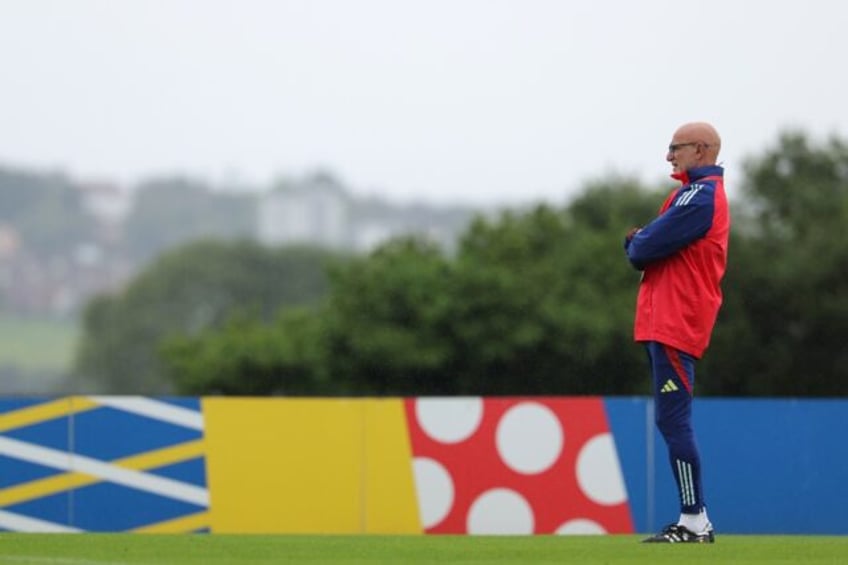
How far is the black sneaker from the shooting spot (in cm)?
994

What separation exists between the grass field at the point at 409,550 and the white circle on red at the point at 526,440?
500 cm

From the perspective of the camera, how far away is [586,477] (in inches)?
627

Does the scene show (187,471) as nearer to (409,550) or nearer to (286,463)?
(286,463)

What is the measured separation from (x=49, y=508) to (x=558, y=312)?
139 ft

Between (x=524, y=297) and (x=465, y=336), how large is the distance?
2427 millimetres

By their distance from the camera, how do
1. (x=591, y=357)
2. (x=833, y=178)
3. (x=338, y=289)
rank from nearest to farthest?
(x=591, y=357)
(x=338, y=289)
(x=833, y=178)

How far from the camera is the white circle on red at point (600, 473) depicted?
1590cm

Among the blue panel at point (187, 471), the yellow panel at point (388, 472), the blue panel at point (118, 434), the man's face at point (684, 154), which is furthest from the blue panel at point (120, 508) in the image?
the man's face at point (684, 154)

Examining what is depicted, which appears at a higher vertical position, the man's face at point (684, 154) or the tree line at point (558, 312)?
the tree line at point (558, 312)

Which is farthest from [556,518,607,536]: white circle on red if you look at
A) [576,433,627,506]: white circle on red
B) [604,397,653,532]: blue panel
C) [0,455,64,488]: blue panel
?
[0,455,64,488]: blue panel

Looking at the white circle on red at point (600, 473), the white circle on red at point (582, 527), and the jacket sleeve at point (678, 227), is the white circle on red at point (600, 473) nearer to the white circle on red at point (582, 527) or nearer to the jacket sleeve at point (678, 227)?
the white circle on red at point (582, 527)

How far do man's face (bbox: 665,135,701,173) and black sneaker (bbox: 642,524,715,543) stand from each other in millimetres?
1746

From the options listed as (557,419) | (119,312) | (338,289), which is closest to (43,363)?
(119,312)

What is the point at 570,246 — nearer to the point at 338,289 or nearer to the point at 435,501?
the point at 338,289
